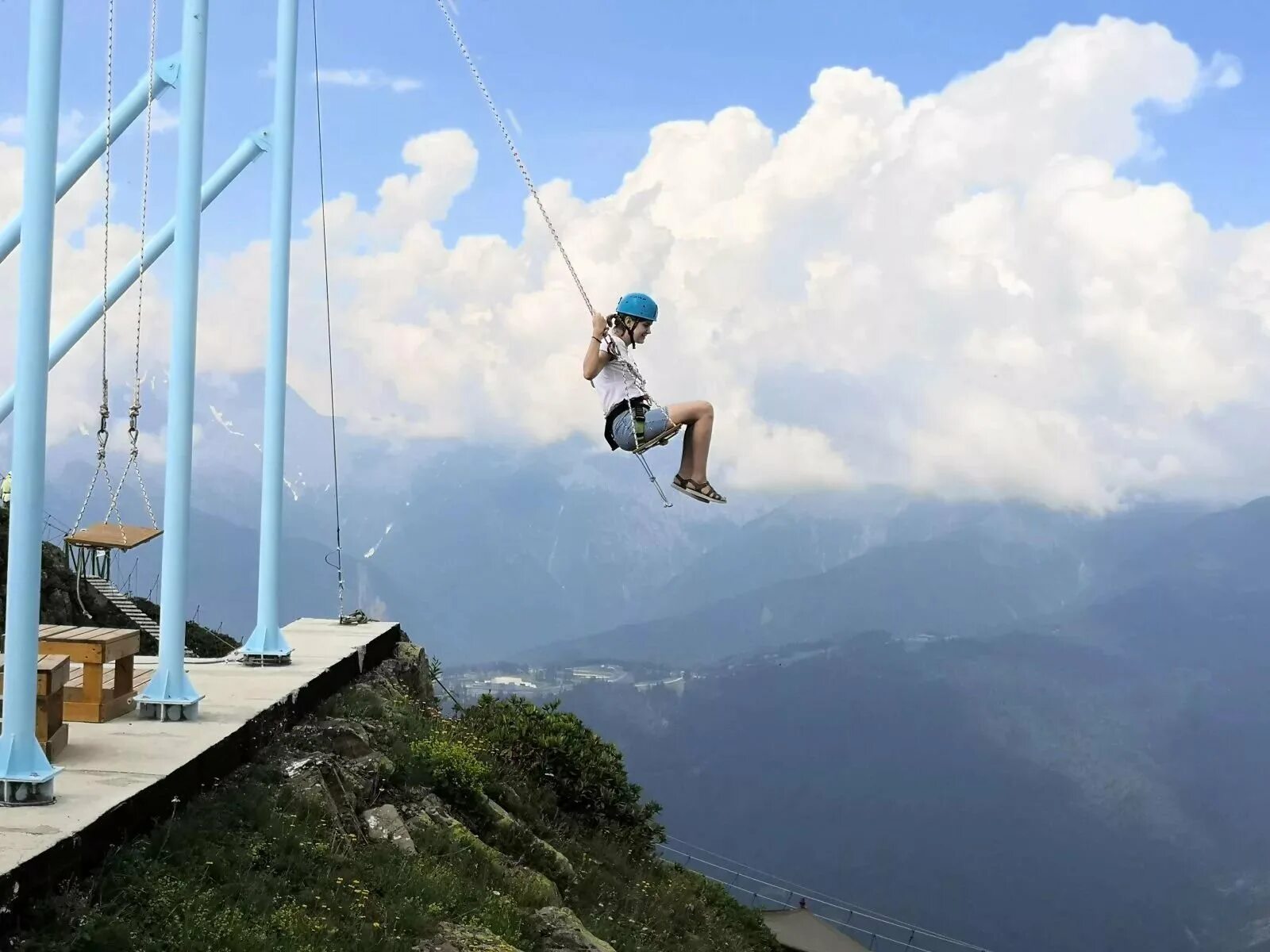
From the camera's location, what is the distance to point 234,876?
7855mm

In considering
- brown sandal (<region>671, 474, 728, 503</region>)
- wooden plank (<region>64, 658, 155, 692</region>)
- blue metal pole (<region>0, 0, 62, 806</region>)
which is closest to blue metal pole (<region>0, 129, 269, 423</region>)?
wooden plank (<region>64, 658, 155, 692</region>)

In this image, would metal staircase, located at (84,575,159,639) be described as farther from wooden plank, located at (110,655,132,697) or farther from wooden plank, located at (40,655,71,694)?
wooden plank, located at (40,655,71,694)

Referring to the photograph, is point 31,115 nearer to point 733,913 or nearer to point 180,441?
point 180,441

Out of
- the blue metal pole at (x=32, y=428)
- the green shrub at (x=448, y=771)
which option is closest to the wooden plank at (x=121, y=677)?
the blue metal pole at (x=32, y=428)

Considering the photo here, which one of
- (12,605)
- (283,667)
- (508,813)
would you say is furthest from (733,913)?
(12,605)

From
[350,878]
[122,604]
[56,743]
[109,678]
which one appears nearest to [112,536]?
[109,678]

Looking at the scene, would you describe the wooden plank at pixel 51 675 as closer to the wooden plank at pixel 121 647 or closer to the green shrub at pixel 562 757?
the wooden plank at pixel 121 647

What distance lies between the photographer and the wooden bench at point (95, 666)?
31.7 feet

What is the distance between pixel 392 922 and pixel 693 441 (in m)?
4.49

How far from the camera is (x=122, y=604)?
23.6 m

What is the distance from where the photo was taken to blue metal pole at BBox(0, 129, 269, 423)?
13.6 meters

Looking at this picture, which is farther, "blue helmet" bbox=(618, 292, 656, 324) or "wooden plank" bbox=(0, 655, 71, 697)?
"blue helmet" bbox=(618, 292, 656, 324)

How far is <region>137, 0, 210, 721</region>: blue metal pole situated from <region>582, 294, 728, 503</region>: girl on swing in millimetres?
3708

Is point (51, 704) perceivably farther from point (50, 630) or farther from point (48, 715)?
point (50, 630)
